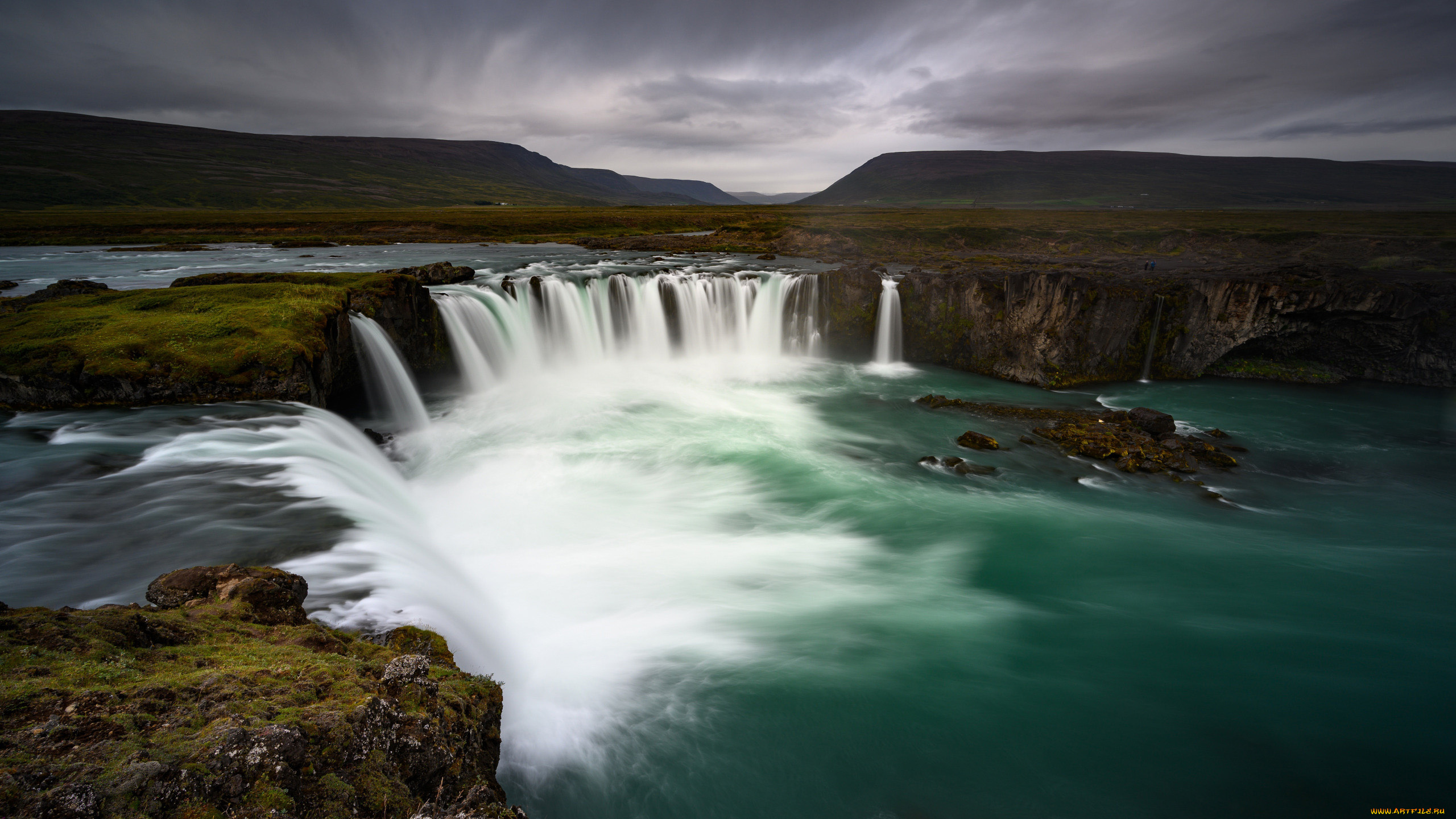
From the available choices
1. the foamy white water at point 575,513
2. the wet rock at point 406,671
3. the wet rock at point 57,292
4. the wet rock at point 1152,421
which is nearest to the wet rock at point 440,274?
the foamy white water at point 575,513

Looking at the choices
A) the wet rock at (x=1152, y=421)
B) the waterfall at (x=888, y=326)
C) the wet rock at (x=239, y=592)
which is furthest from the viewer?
the waterfall at (x=888, y=326)

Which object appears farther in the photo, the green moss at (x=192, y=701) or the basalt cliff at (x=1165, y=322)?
the basalt cliff at (x=1165, y=322)

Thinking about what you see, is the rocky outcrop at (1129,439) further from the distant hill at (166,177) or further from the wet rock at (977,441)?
the distant hill at (166,177)

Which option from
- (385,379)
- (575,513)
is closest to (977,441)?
(575,513)

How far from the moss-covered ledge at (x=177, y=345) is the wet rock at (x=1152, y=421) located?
2398cm

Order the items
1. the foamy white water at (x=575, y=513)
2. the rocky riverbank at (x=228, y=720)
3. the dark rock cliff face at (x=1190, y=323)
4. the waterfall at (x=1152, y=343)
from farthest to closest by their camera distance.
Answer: the waterfall at (x=1152, y=343)
the dark rock cliff face at (x=1190, y=323)
the foamy white water at (x=575, y=513)
the rocky riverbank at (x=228, y=720)

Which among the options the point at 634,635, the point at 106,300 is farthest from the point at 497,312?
the point at 634,635

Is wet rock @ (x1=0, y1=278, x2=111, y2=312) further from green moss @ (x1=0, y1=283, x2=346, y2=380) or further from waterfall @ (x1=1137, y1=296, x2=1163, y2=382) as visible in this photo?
waterfall @ (x1=1137, y1=296, x2=1163, y2=382)

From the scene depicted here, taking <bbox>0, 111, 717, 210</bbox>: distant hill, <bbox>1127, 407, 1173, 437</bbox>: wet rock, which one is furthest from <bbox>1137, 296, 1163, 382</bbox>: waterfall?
<bbox>0, 111, 717, 210</bbox>: distant hill

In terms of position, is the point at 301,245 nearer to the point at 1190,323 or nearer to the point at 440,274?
the point at 440,274

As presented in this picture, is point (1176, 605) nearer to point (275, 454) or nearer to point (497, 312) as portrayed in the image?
point (275, 454)

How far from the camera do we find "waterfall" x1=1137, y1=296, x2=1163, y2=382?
26047 millimetres

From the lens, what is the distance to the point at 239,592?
5617mm

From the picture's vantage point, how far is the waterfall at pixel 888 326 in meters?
28.8
